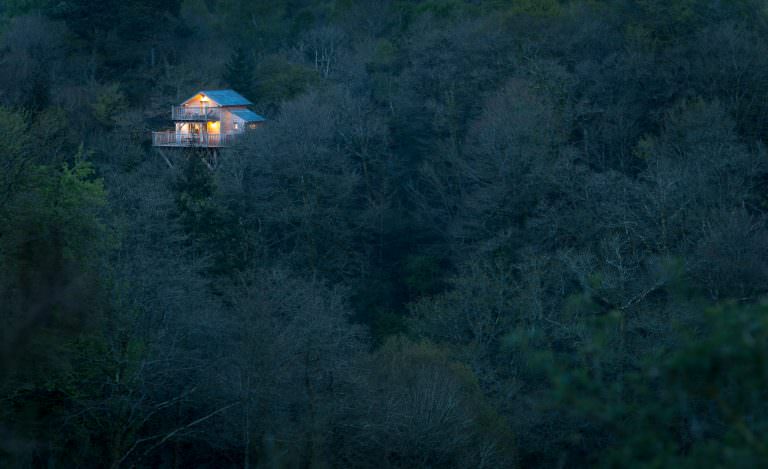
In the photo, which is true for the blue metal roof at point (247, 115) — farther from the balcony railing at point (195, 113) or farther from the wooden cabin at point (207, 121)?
the balcony railing at point (195, 113)

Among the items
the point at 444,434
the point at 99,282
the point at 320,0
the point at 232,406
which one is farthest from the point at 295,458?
the point at 320,0

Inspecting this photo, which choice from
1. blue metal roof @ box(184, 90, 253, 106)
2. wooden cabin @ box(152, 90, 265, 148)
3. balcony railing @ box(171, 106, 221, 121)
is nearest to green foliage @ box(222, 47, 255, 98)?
blue metal roof @ box(184, 90, 253, 106)

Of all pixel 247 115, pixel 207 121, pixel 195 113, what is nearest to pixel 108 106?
pixel 195 113

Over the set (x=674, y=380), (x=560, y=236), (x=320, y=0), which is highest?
(x=320, y=0)

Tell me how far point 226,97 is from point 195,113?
1306 mm

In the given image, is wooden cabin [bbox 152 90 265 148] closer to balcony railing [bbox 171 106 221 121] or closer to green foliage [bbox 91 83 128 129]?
balcony railing [bbox 171 106 221 121]

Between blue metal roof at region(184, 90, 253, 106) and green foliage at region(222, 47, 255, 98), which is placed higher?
green foliage at region(222, 47, 255, 98)

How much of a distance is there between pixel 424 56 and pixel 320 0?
11950 millimetres

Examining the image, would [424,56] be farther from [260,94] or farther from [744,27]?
[744,27]

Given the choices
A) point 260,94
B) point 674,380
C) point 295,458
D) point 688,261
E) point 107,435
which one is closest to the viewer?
point 674,380

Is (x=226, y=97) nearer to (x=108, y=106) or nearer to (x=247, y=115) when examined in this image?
(x=247, y=115)

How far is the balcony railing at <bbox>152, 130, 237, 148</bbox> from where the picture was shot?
2723 centimetres

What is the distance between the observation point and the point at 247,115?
28.5 metres

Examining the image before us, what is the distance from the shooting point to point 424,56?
2781cm
